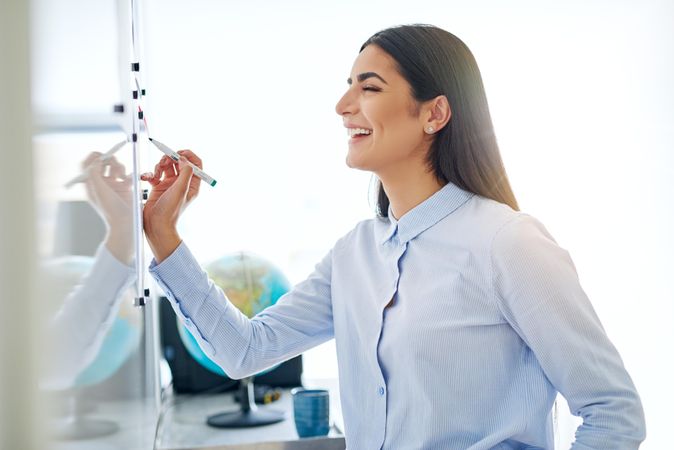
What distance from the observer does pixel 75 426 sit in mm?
604

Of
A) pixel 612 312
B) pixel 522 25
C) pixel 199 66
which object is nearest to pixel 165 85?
pixel 199 66

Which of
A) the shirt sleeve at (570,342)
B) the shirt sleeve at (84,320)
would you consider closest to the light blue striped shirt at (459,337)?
the shirt sleeve at (570,342)

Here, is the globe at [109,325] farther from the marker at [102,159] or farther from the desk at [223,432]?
the desk at [223,432]

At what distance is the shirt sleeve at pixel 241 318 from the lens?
3.97 feet

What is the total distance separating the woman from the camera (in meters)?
1.04

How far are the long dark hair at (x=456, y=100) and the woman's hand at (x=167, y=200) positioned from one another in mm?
403

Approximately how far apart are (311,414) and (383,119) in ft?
2.49

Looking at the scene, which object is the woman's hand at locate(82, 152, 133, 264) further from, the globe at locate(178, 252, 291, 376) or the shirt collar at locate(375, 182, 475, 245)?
the globe at locate(178, 252, 291, 376)

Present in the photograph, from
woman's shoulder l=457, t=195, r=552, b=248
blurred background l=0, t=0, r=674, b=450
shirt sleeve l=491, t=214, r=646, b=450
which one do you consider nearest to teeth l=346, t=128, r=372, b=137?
woman's shoulder l=457, t=195, r=552, b=248

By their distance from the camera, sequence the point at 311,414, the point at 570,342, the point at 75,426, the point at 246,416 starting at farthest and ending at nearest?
the point at 246,416 < the point at 311,414 < the point at 570,342 < the point at 75,426

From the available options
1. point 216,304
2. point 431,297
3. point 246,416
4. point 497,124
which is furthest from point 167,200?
point 497,124

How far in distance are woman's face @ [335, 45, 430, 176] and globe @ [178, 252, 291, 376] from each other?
777 mm

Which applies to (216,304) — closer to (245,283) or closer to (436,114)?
(436,114)

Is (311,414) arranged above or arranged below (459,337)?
below
